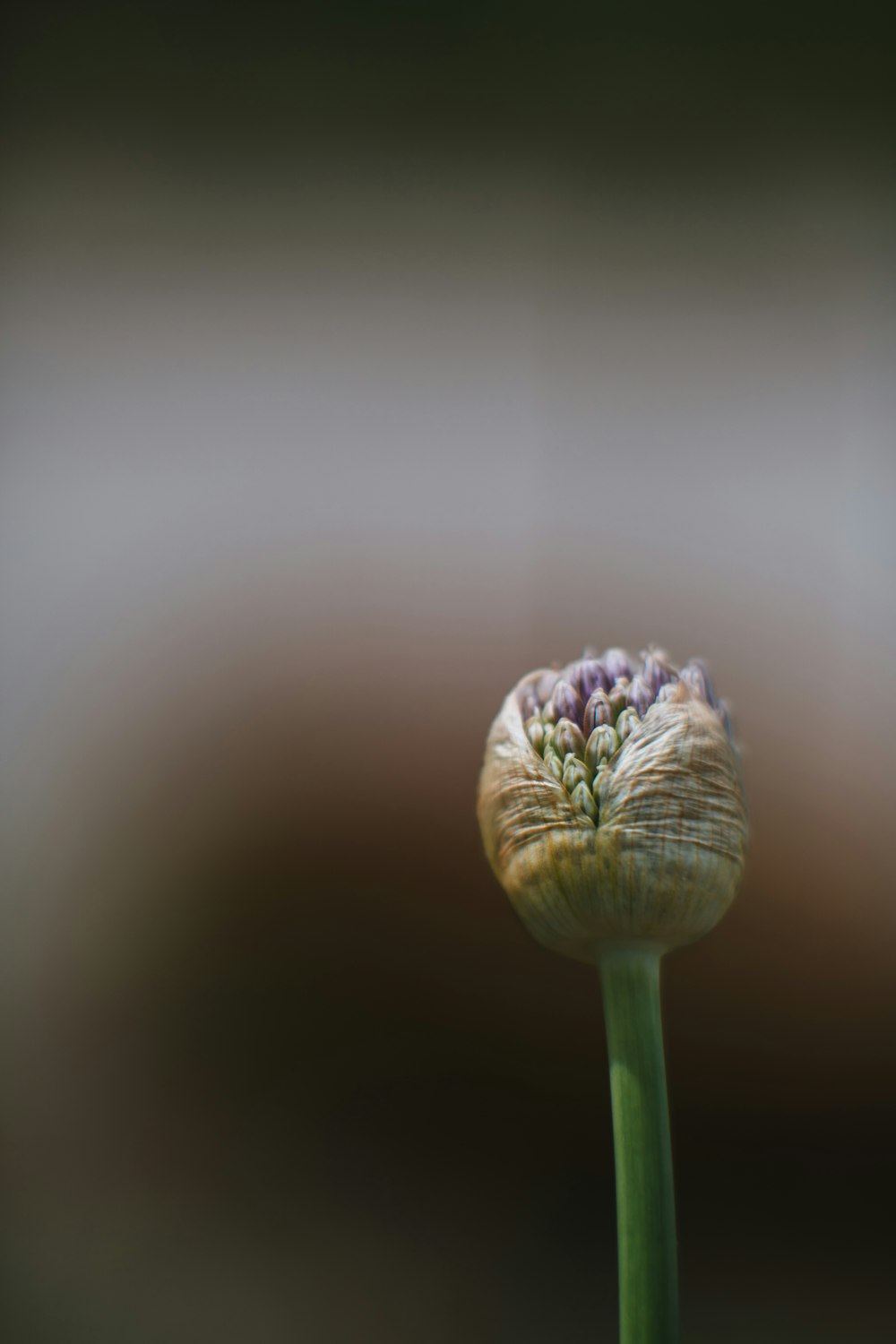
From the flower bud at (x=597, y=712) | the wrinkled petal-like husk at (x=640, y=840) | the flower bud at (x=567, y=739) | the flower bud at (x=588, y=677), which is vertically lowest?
the wrinkled petal-like husk at (x=640, y=840)

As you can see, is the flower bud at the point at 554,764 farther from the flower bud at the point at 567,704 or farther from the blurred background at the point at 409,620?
the blurred background at the point at 409,620

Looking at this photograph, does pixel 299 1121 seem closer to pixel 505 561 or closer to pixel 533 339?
pixel 505 561

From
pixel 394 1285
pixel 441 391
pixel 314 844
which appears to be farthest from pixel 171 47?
pixel 394 1285

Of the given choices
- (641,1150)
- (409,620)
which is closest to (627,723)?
(641,1150)

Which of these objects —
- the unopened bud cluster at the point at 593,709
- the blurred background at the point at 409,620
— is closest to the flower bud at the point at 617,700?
the unopened bud cluster at the point at 593,709

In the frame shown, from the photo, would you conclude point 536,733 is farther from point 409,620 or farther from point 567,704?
point 409,620

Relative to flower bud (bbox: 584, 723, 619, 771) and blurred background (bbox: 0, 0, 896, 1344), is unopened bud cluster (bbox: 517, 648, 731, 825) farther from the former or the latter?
blurred background (bbox: 0, 0, 896, 1344)

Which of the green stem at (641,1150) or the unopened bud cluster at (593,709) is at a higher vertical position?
the unopened bud cluster at (593,709)

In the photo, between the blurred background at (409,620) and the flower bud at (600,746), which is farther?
the blurred background at (409,620)

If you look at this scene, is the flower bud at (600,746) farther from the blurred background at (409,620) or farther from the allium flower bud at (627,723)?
the blurred background at (409,620)
